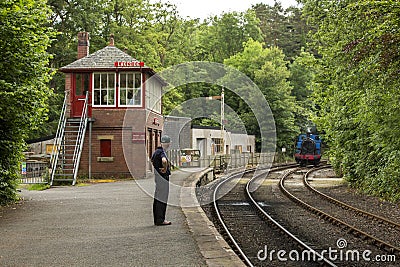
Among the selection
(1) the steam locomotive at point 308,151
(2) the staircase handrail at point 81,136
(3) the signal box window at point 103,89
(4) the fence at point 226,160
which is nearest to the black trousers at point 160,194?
(2) the staircase handrail at point 81,136

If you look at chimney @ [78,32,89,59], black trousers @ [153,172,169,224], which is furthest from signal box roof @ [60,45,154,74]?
black trousers @ [153,172,169,224]

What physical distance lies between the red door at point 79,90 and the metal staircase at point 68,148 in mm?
556

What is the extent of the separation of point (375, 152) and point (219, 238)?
11032mm

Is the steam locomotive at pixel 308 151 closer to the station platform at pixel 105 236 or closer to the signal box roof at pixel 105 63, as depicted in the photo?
the signal box roof at pixel 105 63

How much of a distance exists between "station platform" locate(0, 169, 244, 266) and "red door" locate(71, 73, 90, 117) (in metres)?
10.4

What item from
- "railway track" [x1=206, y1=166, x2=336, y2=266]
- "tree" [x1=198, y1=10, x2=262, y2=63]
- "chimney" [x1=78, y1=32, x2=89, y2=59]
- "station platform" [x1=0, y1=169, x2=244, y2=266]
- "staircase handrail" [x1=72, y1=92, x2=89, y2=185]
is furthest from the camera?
"tree" [x1=198, y1=10, x2=262, y2=63]

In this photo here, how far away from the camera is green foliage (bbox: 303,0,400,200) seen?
12.6 meters

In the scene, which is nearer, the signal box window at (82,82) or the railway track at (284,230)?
the railway track at (284,230)

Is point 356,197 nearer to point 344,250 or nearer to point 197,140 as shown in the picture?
point 344,250

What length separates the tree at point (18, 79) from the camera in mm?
12023

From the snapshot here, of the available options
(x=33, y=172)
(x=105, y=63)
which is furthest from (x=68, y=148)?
(x=105, y=63)

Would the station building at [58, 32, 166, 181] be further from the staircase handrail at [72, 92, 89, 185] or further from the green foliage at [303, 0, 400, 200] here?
the green foliage at [303, 0, 400, 200]

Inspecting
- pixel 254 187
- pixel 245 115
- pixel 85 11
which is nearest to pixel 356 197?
pixel 254 187

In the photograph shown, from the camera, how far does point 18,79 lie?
42.5ft
